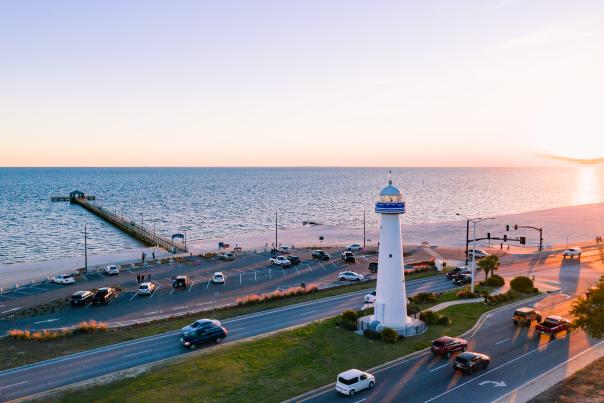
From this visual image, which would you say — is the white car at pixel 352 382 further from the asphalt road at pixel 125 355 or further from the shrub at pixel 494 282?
the shrub at pixel 494 282

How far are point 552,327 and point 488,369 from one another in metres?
9.49

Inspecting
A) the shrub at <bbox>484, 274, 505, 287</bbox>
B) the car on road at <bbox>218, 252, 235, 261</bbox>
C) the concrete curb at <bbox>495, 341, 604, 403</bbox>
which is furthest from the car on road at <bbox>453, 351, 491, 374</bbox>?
the car on road at <bbox>218, 252, 235, 261</bbox>

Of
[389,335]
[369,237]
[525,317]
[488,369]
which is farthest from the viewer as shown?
[369,237]

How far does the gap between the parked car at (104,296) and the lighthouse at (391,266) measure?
28.6 m

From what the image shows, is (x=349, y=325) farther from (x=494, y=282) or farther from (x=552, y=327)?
(x=494, y=282)

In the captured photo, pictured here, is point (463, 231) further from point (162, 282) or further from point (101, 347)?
point (101, 347)

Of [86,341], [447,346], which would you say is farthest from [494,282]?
[86,341]

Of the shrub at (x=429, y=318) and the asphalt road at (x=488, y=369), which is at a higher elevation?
the shrub at (x=429, y=318)

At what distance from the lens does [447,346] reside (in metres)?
30.4

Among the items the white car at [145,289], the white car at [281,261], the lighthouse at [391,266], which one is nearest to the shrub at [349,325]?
the lighthouse at [391,266]

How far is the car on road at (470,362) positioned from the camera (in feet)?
91.4

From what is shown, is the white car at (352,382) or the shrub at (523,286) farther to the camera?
the shrub at (523,286)

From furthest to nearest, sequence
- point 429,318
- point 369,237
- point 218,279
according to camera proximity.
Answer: point 369,237 < point 218,279 < point 429,318

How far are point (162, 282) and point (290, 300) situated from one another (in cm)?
1898
